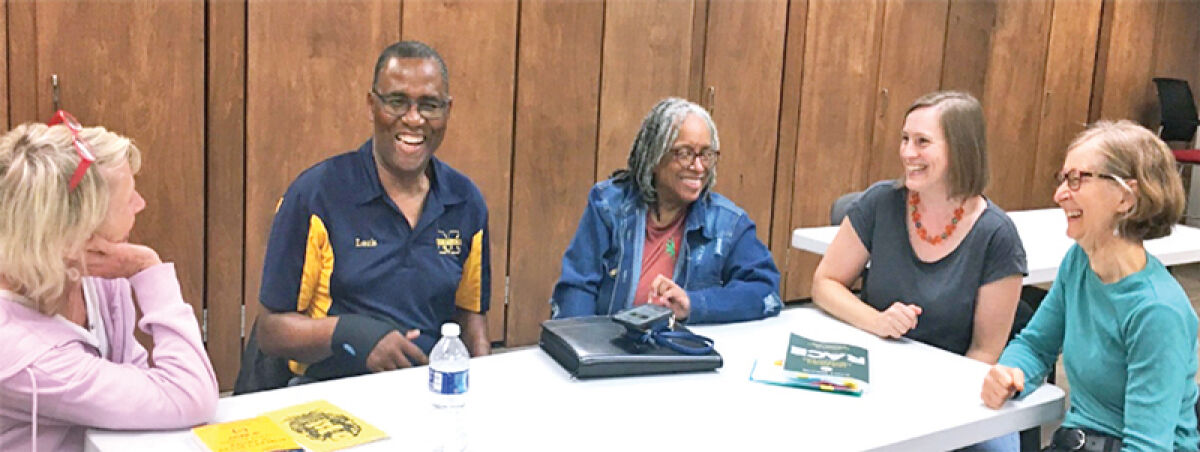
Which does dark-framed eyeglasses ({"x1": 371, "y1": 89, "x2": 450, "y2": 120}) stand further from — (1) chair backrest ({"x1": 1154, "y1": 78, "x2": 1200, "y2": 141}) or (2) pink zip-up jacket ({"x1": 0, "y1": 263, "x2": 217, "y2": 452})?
(1) chair backrest ({"x1": 1154, "y1": 78, "x2": 1200, "y2": 141})

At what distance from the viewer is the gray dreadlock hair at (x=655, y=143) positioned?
2.78 meters

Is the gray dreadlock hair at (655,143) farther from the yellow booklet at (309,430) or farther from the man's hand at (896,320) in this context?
the yellow booklet at (309,430)

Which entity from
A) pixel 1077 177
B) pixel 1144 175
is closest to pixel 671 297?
pixel 1077 177

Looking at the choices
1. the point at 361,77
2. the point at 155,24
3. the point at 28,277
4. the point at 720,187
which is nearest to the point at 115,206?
the point at 28,277

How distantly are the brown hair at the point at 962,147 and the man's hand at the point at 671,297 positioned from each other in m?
0.74

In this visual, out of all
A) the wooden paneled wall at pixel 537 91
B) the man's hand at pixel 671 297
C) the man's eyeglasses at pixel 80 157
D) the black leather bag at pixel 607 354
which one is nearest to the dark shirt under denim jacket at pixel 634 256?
the man's hand at pixel 671 297

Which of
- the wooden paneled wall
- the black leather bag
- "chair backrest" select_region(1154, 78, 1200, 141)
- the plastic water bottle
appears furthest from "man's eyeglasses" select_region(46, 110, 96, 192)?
"chair backrest" select_region(1154, 78, 1200, 141)

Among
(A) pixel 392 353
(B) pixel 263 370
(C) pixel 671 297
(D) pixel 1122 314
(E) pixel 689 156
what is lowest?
(B) pixel 263 370

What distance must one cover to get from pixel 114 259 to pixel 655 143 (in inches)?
55.5

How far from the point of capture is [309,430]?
1.78m

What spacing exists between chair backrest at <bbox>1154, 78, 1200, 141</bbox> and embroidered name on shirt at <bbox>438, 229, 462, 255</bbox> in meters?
6.52

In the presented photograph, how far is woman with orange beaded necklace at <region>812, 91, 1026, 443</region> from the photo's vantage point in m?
2.62

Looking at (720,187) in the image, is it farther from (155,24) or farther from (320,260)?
(320,260)

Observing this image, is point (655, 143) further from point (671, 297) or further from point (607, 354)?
point (607, 354)
